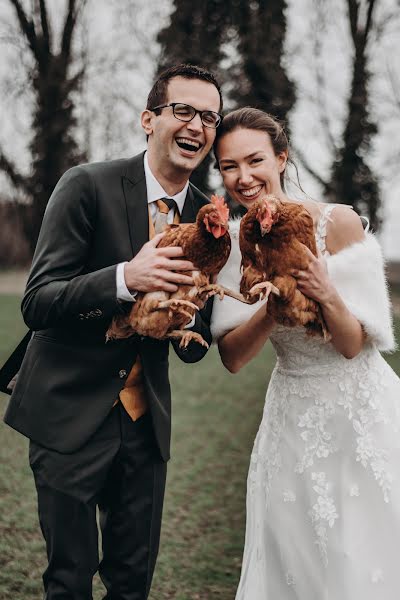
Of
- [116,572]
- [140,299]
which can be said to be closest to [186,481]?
[116,572]

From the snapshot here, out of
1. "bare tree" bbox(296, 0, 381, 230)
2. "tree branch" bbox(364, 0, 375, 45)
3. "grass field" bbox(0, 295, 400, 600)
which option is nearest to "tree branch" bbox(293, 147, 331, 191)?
"bare tree" bbox(296, 0, 381, 230)

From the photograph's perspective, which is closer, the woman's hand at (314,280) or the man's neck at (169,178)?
the woman's hand at (314,280)

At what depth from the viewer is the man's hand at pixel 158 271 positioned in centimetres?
219

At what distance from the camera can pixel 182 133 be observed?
8.55ft

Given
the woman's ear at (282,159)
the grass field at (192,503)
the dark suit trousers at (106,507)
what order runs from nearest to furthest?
the dark suit trousers at (106,507)
the woman's ear at (282,159)
the grass field at (192,503)

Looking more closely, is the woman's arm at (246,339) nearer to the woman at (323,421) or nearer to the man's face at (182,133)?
the woman at (323,421)

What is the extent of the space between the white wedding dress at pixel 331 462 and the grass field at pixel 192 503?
3.08ft

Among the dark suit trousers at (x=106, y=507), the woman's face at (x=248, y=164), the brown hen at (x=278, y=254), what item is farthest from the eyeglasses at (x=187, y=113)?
the dark suit trousers at (x=106, y=507)

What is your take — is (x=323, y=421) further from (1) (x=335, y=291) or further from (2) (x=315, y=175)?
(2) (x=315, y=175)

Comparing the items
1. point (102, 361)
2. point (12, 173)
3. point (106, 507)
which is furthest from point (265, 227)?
point (12, 173)

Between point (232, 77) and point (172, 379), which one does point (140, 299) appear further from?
point (232, 77)

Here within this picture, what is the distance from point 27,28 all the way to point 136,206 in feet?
39.2

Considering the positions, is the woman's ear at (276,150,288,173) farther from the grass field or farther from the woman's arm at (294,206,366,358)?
the grass field

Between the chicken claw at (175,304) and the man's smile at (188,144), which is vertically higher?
the man's smile at (188,144)
